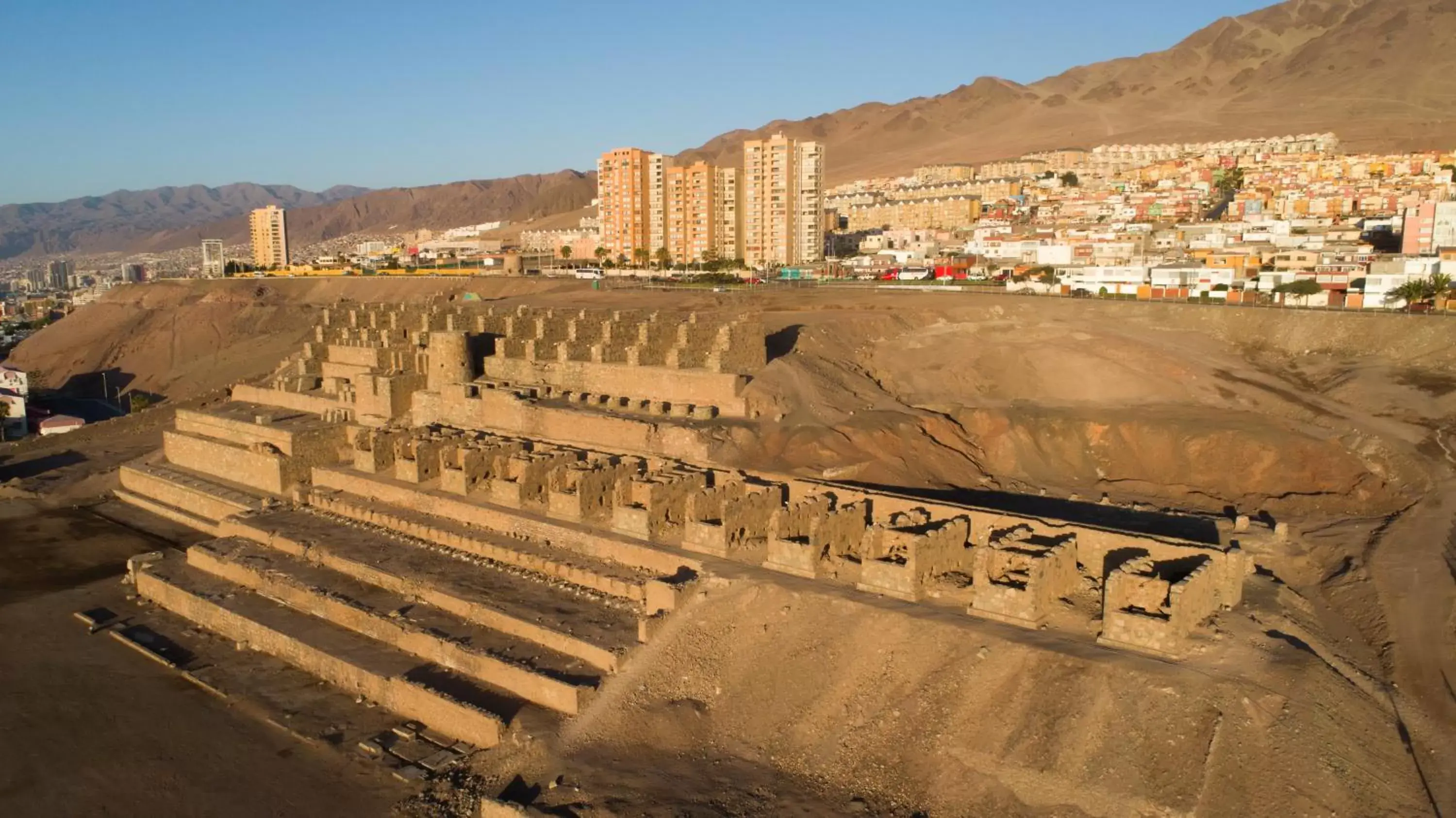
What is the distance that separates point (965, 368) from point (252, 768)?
2456 cm

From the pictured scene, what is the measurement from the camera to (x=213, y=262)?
4336 inches

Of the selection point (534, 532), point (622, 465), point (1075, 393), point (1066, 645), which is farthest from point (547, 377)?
point (1066, 645)

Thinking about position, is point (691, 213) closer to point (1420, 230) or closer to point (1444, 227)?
point (1420, 230)

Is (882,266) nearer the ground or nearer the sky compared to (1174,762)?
nearer the sky

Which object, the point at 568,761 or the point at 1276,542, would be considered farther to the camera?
the point at 1276,542

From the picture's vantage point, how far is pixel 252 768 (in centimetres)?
1588

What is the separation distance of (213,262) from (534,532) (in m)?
104

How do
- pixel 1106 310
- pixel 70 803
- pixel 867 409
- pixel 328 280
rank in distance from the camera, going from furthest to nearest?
pixel 328 280 → pixel 1106 310 → pixel 867 409 → pixel 70 803

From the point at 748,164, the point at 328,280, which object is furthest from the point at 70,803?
the point at 748,164

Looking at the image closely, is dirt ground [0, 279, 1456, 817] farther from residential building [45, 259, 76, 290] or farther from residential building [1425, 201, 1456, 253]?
residential building [45, 259, 76, 290]

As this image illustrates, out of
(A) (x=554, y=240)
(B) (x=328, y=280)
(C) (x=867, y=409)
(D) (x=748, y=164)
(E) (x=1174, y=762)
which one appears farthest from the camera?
(A) (x=554, y=240)

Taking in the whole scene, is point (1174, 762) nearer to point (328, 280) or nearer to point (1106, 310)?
point (1106, 310)

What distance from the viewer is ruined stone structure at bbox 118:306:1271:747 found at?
52.0 feet

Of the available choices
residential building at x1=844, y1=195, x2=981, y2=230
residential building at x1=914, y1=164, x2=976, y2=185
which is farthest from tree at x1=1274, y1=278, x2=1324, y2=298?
residential building at x1=914, y1=164, x2=976, y2=185
